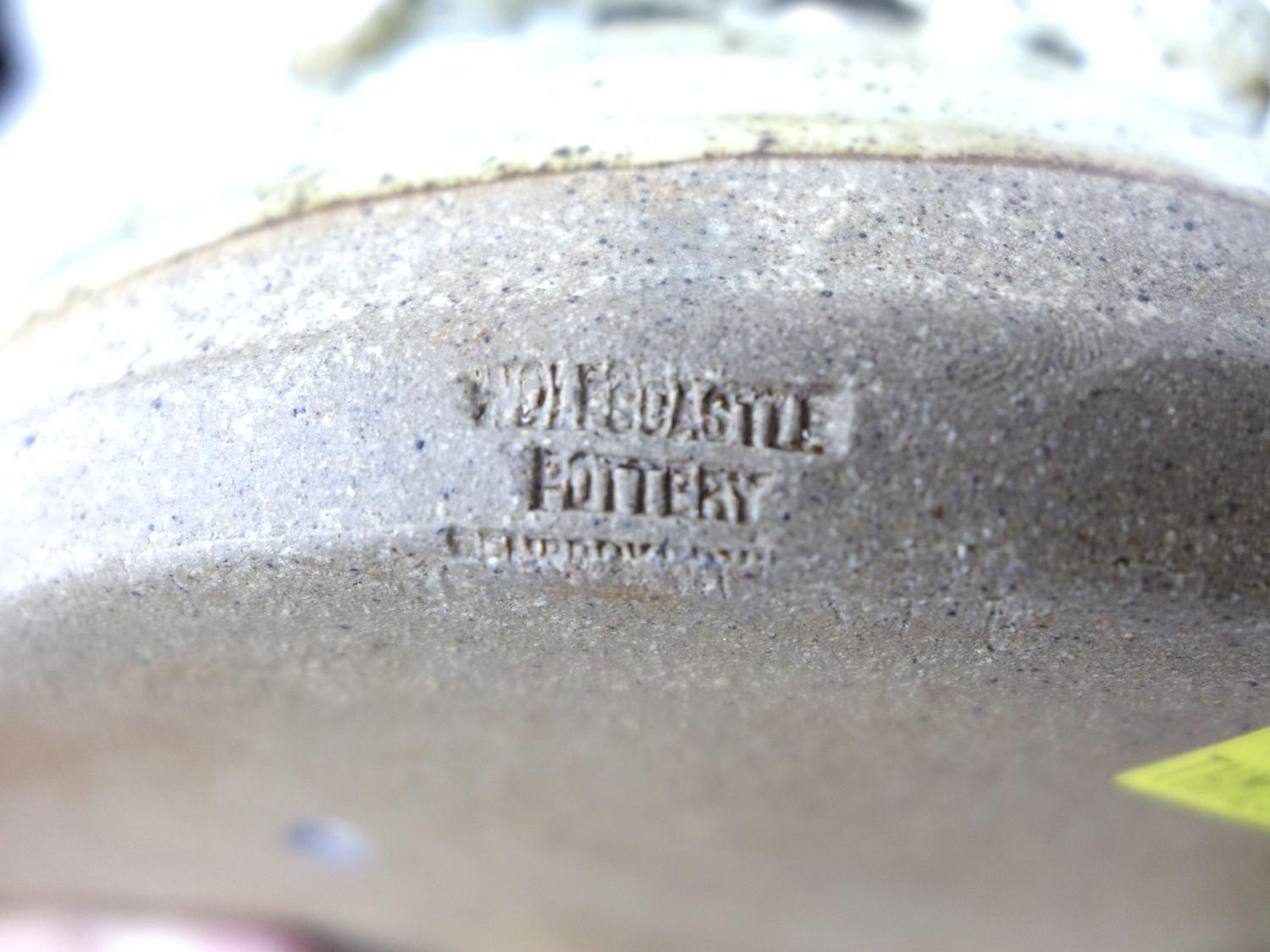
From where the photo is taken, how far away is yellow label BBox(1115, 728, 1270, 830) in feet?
1.54

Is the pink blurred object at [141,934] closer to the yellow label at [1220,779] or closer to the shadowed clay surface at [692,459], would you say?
the shadowed clay surface at [692,459]

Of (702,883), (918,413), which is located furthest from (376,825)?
(918,413)

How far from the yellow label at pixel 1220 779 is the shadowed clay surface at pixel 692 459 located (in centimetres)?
1

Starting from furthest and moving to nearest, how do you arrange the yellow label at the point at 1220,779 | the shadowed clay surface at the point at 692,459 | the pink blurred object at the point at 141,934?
the pink blurred object at the point at 141,934 < the yellow label at the point at 1220,779 < the shadowed clay surface at the point at 692,459

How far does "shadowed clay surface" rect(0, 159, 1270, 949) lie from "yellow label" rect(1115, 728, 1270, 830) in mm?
11

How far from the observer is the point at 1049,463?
330 millimetres

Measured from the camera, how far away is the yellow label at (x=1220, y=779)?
47 centimetres

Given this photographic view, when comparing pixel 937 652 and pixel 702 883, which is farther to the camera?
pixel 702 883

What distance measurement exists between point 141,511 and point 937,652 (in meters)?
0.28

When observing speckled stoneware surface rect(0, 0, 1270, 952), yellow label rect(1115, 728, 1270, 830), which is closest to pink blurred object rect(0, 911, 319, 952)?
speckled stoneware surface rect(0, 0, 1270, 952)

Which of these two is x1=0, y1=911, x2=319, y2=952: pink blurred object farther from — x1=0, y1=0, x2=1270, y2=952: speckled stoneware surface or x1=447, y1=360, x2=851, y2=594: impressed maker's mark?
x1=447, y1=360, x2=851, y2=594: impressed maker's mark

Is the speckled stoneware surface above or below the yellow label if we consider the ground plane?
above

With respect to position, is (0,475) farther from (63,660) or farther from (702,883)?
(702,883)

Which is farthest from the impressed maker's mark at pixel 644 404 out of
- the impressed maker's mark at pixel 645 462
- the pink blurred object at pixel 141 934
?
the pink blurred object at pixel 141 934
